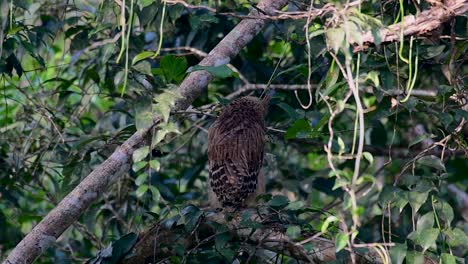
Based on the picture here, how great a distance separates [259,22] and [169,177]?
214 cm

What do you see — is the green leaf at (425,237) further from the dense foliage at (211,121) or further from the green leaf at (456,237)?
the green leaf at (456,237)

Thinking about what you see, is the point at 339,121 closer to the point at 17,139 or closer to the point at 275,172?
the point at 275,172

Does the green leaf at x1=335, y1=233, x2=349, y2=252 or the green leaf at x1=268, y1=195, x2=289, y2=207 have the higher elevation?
the green leaf at x1=335, y1=233, x2=349, y2=252

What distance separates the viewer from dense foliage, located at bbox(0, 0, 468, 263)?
5148 millimetres

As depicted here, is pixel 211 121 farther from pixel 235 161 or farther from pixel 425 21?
pixel 425 21

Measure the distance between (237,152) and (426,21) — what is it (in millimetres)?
2534

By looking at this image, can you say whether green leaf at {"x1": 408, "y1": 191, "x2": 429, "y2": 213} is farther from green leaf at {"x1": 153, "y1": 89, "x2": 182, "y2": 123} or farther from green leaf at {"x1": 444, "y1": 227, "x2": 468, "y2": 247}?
green leaf at {"x1": 153, "y1": 89, "x2": 182, "y2": 123}

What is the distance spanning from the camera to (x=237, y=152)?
Answer: 6.88 metres

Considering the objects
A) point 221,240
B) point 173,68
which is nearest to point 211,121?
point 173,68

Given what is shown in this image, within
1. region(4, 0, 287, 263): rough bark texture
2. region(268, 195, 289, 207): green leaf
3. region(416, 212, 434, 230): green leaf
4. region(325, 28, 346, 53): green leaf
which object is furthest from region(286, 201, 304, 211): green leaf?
region(325, 28, 346, 53): green leaf

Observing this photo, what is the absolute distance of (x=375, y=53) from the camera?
18.7 feet

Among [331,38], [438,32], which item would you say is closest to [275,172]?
[438,32]

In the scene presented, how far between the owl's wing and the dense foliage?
Answer: 0.18m

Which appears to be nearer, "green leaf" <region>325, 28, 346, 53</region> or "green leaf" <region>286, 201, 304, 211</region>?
"green leaf" <region>325, 28, 346, 53</region>
